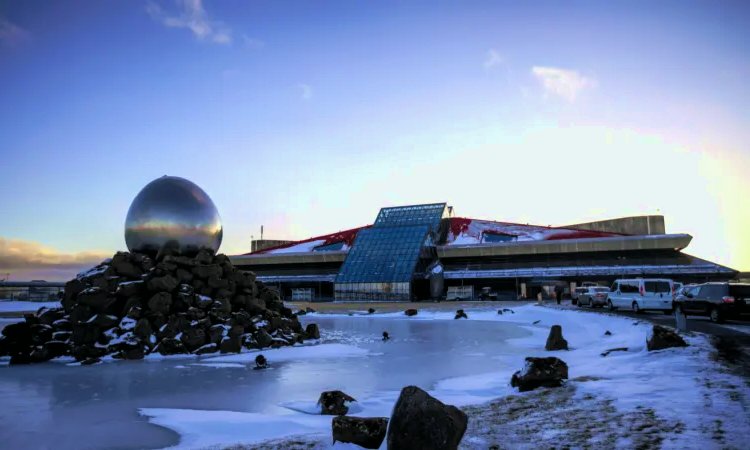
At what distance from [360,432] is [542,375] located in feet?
13.8

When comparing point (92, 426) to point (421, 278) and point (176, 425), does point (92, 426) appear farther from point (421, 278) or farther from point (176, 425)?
point (421, 278)

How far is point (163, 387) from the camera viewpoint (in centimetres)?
1023

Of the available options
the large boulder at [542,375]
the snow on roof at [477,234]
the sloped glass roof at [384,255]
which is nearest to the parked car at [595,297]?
the sloped glass roof at [384,255]

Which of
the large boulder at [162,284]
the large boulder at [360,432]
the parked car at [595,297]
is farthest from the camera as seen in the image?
the parked car at [595,297]

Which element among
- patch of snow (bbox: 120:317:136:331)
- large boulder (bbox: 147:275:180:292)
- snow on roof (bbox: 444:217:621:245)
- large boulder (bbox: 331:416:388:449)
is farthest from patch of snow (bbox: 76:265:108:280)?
snow on roof (bbox: 444:217:621:245)

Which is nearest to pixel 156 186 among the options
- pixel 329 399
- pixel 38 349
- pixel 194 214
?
pixel 194 214

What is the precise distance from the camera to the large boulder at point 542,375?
8281mm

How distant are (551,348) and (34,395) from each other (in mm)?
12580

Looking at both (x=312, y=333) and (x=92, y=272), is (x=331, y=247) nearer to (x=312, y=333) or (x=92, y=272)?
(x=312, y=333)

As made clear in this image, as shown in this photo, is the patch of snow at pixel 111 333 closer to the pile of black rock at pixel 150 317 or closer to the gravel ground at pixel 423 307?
the pile of black rock at pixel 150 317

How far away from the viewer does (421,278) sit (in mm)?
65938

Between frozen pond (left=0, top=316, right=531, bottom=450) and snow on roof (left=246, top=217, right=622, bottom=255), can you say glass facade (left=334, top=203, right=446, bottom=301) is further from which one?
frozen pond (left=0, top=316, right=531, bottom=450)

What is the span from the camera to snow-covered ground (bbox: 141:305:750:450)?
506cm

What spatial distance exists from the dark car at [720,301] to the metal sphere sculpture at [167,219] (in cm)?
1858
